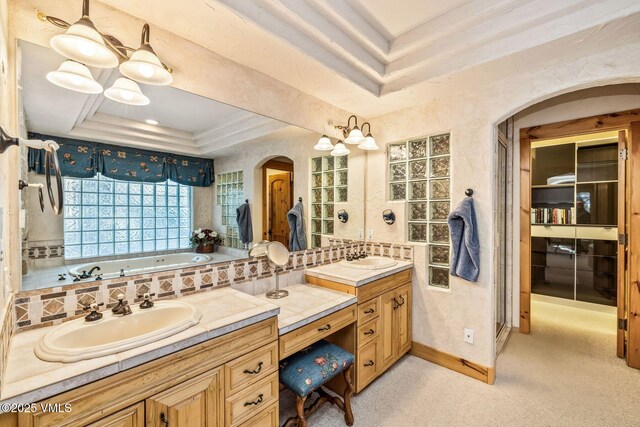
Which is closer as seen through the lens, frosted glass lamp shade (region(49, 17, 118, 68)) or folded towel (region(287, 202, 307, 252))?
frosted glass lamp shade (region(49, 17, 118, 68))

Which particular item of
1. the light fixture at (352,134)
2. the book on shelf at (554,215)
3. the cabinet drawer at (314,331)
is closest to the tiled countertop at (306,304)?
the cabinet drawer at (314,331)

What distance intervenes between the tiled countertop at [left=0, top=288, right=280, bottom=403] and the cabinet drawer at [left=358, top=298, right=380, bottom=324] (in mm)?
804

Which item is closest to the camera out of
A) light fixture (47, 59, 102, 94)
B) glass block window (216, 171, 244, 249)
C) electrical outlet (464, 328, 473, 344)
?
light fixture (47, 59, 102, 94)

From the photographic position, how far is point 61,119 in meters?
1.26

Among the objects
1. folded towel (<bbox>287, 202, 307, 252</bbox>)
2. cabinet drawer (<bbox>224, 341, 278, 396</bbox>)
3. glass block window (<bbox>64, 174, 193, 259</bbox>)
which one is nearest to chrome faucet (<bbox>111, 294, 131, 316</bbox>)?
glass block window (<bbox>64, 174, 193, 259</bbox>)

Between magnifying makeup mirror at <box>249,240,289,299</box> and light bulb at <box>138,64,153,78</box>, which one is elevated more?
light bulb at <box>138,64,153,78</box>

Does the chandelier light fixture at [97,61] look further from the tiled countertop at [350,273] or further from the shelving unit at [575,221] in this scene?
the shelving unit at [575,221]

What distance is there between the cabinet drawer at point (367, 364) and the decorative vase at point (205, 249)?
1272 millimetres

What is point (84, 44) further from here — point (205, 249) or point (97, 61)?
point (205, 249)

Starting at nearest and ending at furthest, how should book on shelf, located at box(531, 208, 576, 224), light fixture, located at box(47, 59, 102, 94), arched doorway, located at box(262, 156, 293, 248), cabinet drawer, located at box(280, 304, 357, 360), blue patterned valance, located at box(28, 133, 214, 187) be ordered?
light fixture, located at box(47, 59, 102, 94) → blue patterned valance, located at box(28, 133, 214, 187) → cabinet drawer, located at box(280, 304, 357, 360) → arched doorway, located at box(262, 156, 293, 248) → book on shelf, located at box(531, 208, 576, 224)

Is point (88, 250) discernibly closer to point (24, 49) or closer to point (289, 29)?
point (24, 49)

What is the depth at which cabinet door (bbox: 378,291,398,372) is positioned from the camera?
215 centimetres

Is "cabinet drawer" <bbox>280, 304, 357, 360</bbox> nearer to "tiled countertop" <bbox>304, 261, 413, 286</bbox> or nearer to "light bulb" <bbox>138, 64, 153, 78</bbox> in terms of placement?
"tiled countertop" <bbox>304, 261, 413, 286</bbox>

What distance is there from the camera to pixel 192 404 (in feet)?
3.60
